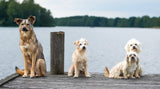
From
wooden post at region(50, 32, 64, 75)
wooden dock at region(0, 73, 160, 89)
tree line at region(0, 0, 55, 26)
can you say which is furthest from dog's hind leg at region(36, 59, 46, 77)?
tree line at region(0, 0, 55, 26)

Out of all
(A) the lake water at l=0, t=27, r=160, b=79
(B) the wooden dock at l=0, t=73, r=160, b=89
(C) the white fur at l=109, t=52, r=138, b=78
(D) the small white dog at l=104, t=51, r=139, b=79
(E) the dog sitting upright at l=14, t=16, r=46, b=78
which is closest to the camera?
(B) the wooden dock at l=0, t=73, r=160, b=89

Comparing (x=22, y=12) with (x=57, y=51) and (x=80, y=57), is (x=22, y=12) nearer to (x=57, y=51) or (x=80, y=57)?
(x=57, y=51)

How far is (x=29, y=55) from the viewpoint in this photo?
5551mm

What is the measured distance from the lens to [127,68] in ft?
19.0

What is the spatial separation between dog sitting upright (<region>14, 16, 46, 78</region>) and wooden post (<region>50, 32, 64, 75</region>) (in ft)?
1.52

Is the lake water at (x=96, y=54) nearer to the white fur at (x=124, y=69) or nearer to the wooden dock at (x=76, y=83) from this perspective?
the wooden dock at (x=76, y=83)

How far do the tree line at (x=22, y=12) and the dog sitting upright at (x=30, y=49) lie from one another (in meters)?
55.6

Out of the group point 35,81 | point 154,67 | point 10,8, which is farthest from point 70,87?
point 10,8

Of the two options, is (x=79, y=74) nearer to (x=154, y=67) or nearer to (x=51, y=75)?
(x=51, y=75)

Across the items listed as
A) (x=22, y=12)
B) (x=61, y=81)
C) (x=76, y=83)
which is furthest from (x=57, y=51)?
(x=22, y=12)

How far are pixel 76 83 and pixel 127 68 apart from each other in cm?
134

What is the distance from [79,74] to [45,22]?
62.5 metres

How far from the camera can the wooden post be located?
604 cm

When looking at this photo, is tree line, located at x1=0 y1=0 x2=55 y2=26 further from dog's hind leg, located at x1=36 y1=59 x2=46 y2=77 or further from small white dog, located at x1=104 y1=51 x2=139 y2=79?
small white dog, located at x1=104 y1=51 x2=139 y2=79
